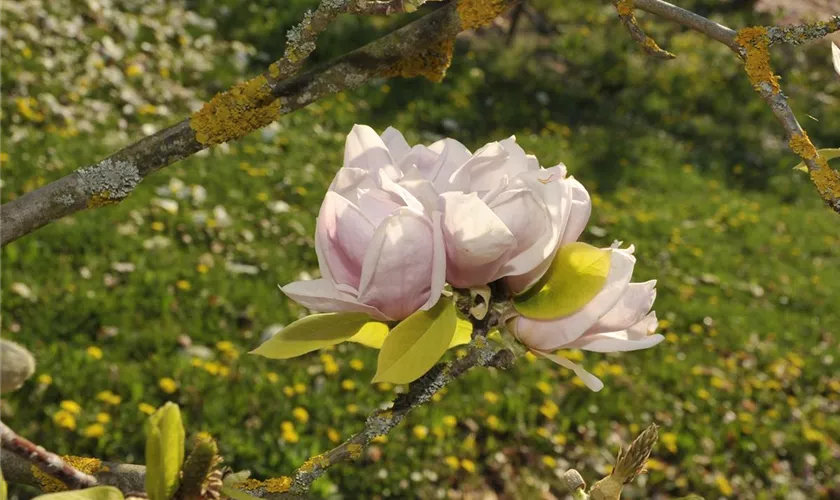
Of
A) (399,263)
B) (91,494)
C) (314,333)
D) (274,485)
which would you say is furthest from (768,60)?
(91,494)

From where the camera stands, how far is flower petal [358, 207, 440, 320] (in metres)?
0.81

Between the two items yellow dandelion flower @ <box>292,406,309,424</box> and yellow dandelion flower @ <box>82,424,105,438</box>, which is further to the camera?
yellow dandelion flower @ <box>292,406,309,424</box>

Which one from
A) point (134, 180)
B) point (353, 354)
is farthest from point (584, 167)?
point (134, 180)

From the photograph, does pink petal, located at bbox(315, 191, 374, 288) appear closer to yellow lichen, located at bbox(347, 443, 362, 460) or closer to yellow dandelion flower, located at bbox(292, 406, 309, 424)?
yellow lichen, located at bbox(347, 443, 362, 460)

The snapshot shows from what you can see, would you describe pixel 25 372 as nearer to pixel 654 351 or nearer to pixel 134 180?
pixel 134 180

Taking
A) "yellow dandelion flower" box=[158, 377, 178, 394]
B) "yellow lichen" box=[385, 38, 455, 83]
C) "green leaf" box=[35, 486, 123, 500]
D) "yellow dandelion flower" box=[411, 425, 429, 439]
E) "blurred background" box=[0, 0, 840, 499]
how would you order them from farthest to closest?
"yellow dandelion flower" box=[411, 425, 429, 439] < "blurred background" box=[0, 0, 840, 499] < "yellow dandelion flower" box=[158, 377, 178, 394] < "yellow lichen" box=[385, 38, 455, 83] < "green leaf" box=[35, 486, 123, 500]

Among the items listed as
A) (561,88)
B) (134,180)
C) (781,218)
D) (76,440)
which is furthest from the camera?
(561,88)

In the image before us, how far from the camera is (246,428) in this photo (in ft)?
11.8

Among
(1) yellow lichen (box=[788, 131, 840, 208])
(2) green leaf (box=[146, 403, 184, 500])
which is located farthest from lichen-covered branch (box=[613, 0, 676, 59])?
(2) green leaf (box=[146, 403, 184, 500])

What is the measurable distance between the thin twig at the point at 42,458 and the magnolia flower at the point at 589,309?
1.65 ft

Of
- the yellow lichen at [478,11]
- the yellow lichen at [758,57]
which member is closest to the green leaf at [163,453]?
the yellow lichen at [478,11]

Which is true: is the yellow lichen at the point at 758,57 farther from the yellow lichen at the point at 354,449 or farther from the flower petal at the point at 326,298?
the yellow lichen at the point at 354,449

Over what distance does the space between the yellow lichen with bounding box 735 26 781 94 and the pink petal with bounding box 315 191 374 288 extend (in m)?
0.56

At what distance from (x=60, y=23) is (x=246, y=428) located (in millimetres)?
4166
